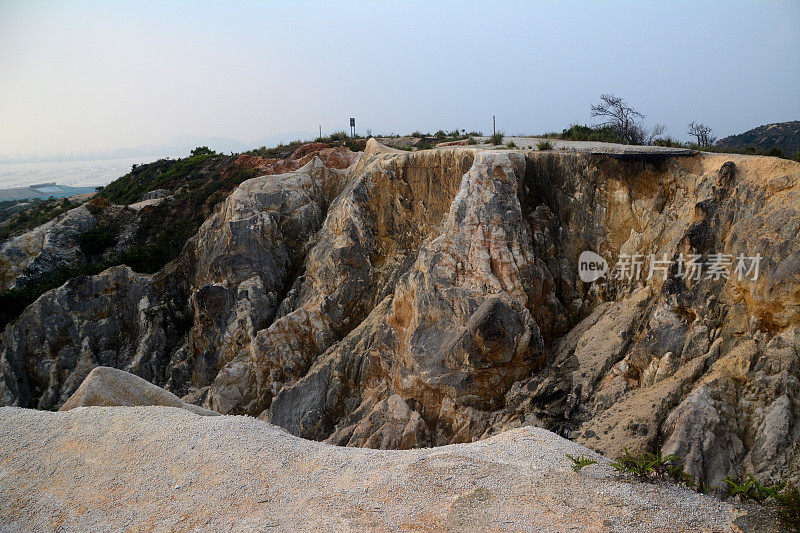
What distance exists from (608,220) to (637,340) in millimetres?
3639

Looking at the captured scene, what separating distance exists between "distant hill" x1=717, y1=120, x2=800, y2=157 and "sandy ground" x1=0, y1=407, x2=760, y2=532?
112 ft

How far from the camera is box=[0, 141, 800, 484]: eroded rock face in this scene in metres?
9.53

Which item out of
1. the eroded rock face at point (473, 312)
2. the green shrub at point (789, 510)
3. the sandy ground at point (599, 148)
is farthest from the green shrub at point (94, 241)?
the green shrub at point (789, 510)

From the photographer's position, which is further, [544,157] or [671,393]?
[544,157]

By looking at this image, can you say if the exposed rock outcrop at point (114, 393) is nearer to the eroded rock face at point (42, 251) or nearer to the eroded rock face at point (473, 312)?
the eroded rock face at point (473, 312)

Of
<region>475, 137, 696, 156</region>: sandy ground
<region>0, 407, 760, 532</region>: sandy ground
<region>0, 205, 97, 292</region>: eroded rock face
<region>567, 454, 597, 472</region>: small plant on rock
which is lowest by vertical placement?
<region>0, 407, 760, 532</region>: sandy ground

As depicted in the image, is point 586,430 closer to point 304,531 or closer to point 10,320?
point 304,531

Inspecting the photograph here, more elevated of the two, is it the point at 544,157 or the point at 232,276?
the point at 544,157

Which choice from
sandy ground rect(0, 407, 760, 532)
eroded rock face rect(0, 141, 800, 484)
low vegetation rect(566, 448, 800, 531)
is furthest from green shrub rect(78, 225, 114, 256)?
low vegetation rect(566, 448, 800, 531)

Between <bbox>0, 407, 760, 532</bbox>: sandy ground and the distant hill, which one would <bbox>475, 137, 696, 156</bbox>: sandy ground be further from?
the distant hill

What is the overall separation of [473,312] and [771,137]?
123 feet

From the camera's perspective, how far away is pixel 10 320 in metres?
19.3

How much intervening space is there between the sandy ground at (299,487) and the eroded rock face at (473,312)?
3.37m

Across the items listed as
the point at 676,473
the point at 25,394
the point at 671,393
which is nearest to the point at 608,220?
the point at 671,393
